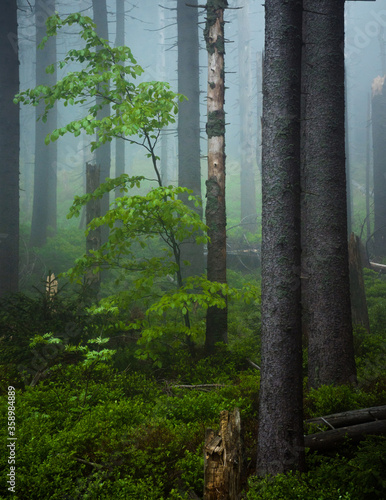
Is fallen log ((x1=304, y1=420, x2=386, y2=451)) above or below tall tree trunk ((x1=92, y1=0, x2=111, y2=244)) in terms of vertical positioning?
below

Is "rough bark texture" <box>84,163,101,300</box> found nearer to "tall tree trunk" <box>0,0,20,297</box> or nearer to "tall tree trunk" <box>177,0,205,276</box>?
"tall tree trunk" <box>0,0,20,297</box>

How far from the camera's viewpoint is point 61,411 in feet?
14.8

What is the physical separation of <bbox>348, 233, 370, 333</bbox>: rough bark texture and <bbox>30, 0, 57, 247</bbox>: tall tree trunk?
12.5 metres

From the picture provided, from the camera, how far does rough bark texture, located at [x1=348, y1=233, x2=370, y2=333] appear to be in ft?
27.0

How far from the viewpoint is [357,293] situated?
27.6 ft

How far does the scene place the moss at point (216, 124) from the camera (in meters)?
7.33

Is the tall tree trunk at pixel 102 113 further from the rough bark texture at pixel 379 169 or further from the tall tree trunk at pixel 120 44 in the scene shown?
the rough bark texture at pixel 379 169

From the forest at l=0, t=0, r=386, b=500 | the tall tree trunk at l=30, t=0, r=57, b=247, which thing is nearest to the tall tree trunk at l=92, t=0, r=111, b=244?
the tall tree trunk at l=30, t=0, r=57, b=247

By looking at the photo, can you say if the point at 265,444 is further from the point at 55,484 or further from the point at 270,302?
the point at 55,484

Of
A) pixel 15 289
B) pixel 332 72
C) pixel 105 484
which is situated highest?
pixel 332 72

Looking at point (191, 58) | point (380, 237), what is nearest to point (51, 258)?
point (191, 58)

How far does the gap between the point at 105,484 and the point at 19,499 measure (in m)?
0.72

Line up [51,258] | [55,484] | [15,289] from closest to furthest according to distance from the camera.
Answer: [55,484] → [15,289] → [51,258]

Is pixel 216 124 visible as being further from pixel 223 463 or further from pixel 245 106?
pixel 245 106
